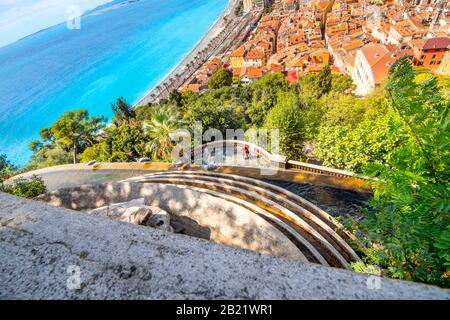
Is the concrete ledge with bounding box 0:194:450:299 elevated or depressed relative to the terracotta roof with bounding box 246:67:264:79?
depressed

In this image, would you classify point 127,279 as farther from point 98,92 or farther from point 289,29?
point 289,29

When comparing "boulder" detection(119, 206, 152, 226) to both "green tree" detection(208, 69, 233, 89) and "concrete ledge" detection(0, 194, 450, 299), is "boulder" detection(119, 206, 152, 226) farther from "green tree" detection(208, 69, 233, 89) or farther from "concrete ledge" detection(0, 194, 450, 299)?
"green tree" detection(208, 69, 233, 89)

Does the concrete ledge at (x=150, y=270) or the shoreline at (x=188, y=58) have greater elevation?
the shoreline at (x=188, y=58)

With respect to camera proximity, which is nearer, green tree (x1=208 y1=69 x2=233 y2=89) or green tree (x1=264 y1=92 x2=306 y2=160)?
green tree (x1=264 y1=92 x2=306 y2=160)

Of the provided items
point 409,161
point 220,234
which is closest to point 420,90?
point 409,161

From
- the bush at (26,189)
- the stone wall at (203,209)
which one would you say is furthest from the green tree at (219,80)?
the stone wall at (203,209)

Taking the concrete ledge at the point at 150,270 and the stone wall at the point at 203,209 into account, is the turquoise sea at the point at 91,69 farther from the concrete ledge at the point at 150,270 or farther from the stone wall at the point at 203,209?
the concrete ledge at the point at 150,270

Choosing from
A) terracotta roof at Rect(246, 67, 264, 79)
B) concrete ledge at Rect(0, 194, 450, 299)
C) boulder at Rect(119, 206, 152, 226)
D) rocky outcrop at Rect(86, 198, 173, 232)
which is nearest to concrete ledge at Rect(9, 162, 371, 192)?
rocky outcrop at Rect(86, 198, 173, 232)
